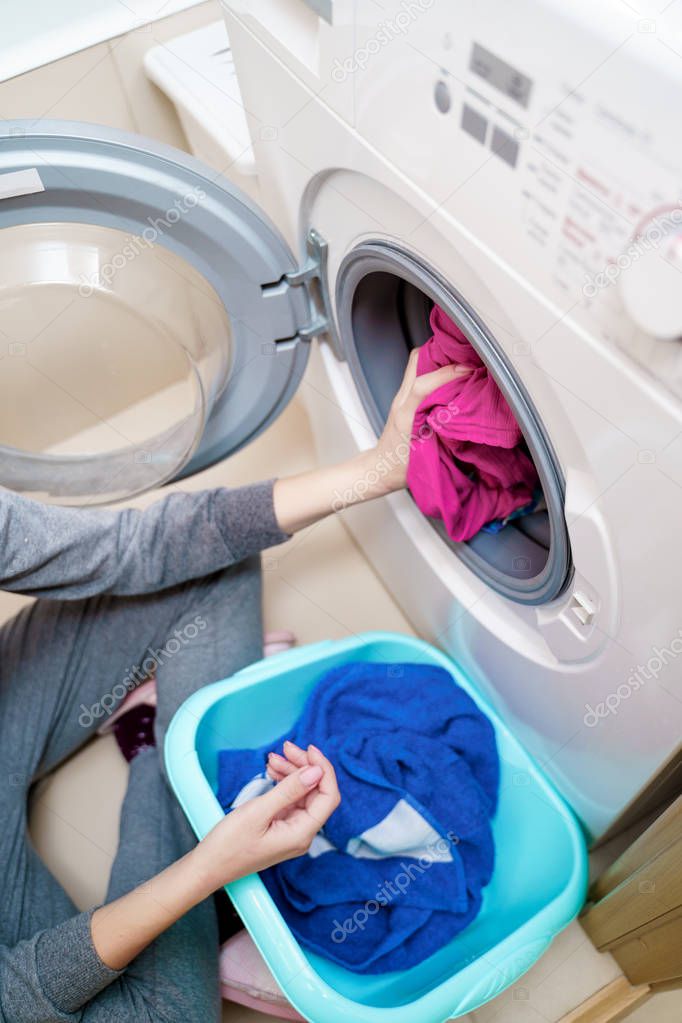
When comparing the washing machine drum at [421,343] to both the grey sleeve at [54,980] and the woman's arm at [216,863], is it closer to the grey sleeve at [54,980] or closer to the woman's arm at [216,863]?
the woman's arm at [216,863]

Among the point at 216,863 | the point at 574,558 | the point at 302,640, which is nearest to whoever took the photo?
the point at 574,558

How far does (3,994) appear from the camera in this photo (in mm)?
815

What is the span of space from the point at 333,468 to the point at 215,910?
0.56m

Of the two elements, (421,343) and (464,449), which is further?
(421,343)

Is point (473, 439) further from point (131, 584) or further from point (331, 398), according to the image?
point (131, 584)

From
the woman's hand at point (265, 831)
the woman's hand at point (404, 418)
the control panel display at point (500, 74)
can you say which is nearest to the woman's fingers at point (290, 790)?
the woman's hand at point (265, 831)

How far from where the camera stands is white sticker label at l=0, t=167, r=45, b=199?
Answer: 774 millimetres

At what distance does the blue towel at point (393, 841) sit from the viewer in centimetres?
96

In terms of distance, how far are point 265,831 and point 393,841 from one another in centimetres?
20
